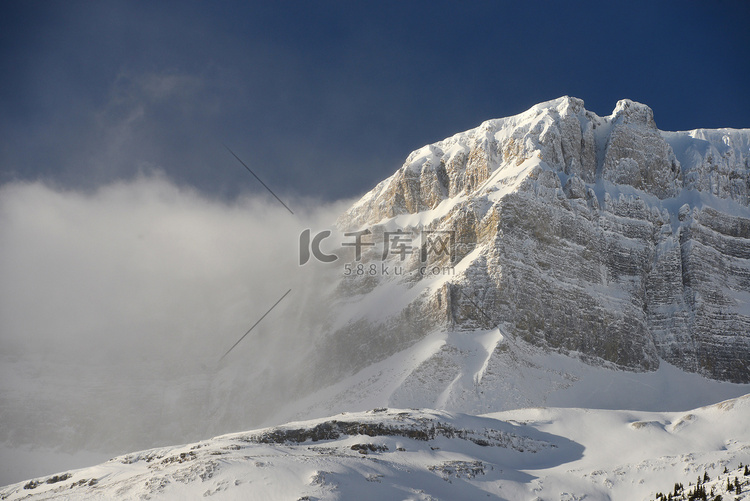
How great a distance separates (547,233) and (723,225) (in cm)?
4462

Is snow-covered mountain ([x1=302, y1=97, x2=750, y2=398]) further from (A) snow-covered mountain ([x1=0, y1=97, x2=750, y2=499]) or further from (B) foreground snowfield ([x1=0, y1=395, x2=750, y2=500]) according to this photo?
(B) foreground snowfield ([x1=0, y1=395, x2=750, y2=500])

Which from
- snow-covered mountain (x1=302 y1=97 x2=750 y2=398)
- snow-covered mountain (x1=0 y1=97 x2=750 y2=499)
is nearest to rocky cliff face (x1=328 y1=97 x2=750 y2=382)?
snow-covered mountain (x1=302 y1=97 x2=750 y2=398)

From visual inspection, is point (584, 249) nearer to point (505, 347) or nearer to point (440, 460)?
point (505, 347)

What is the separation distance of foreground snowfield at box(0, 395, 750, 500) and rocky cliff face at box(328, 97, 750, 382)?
46.0m

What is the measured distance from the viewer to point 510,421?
88938 mm

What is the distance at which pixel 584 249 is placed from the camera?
143250 millimetres

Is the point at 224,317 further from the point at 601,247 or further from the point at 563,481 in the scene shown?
the point at 563,481

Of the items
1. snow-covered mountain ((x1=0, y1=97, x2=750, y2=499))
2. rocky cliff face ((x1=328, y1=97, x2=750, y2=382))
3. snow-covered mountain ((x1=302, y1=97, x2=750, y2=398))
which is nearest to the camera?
snow-covered mountain ((x1=0, y1=97, x2=750, y2=499))

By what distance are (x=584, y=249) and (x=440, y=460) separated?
8398 cm

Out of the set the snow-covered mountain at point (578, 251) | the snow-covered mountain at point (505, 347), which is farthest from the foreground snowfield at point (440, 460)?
the snow-covered mountain at point (578, 251)

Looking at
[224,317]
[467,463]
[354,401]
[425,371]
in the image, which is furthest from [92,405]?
[467,463]

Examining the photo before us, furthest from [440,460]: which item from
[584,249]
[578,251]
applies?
[584,249]

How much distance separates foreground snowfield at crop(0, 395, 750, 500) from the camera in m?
60.8

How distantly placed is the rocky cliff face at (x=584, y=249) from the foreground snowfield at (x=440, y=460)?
46.0 metres
